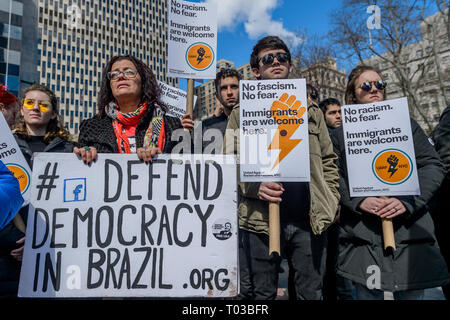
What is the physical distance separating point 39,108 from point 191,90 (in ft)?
4.52

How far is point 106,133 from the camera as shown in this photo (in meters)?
2.37

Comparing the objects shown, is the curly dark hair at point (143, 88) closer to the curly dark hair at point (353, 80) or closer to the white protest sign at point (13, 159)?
the white protest sign at point (13, 159)

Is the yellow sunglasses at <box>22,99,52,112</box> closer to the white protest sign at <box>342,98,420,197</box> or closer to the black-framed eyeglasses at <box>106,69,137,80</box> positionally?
the black-framed eyeglasses at <box>106,69,137,80</box>

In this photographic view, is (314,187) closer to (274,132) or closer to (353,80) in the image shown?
(274,132)

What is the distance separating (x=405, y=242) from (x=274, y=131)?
3.91 ft

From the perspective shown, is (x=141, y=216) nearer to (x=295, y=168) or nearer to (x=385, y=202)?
(x=295, y=168)

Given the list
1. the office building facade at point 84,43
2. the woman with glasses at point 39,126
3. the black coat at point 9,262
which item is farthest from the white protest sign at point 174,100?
the office building facade at point 84,43

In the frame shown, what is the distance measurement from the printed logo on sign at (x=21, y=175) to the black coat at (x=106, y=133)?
42cm

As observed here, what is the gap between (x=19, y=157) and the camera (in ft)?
7.23

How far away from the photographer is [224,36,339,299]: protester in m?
2.12

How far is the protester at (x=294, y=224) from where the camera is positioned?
2.12 meters

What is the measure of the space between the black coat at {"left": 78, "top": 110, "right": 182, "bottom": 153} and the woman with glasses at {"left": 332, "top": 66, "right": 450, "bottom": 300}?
1386 millimetres

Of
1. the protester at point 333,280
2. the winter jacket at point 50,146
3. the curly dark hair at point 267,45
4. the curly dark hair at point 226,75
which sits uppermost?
the curly dark hair at point 226,75

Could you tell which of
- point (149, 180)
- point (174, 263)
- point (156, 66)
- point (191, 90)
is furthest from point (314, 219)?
point (156, 66)
